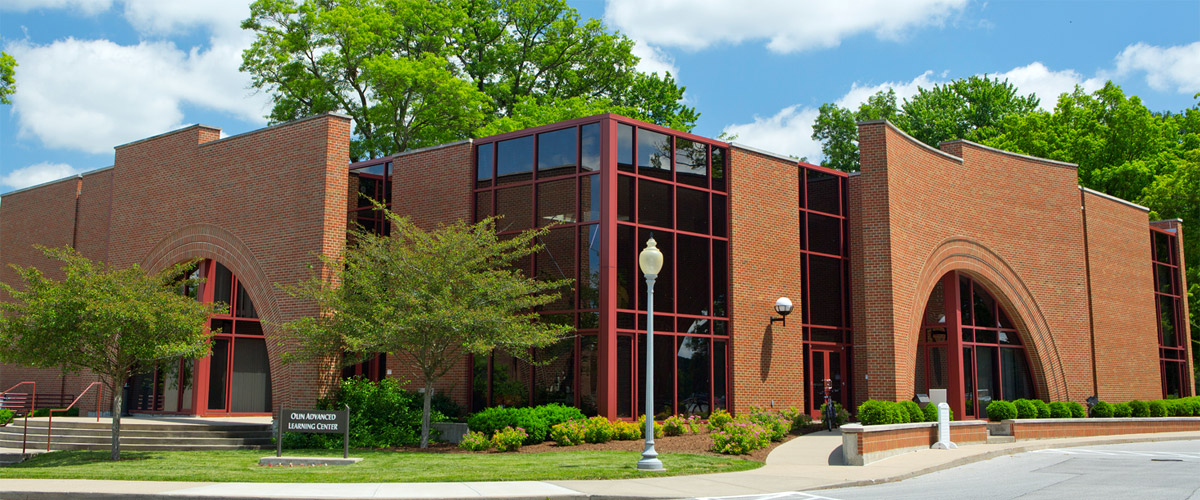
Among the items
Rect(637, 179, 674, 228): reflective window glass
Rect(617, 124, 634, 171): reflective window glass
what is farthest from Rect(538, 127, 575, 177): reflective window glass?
Rect(637, 179, 674, 228): reflective window glass

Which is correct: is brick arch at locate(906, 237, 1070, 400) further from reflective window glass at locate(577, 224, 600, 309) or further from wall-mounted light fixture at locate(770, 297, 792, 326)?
reflective window glass at locate(577, 224, 600, 309)

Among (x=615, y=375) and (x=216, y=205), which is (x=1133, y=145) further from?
(x=216, y=205)

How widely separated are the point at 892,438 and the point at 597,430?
19.9ft

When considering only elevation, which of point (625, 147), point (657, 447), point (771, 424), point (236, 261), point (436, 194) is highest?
point (625, 147)

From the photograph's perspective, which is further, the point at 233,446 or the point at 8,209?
the point at 8,209

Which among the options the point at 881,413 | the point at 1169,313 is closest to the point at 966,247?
the point at 881,413

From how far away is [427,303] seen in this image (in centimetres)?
2058

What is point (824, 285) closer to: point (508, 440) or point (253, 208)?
point (508, 440)

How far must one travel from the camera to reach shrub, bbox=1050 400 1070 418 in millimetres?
27891

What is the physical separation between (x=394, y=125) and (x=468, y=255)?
2218 centimetres

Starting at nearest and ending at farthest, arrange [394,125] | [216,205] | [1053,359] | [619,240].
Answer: [619,240], [216,205], [1053,359], [394,125]

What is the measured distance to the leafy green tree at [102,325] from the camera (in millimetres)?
19125

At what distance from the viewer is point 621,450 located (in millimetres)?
20125

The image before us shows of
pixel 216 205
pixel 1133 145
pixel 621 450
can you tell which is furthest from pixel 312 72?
pixel 1133 145
